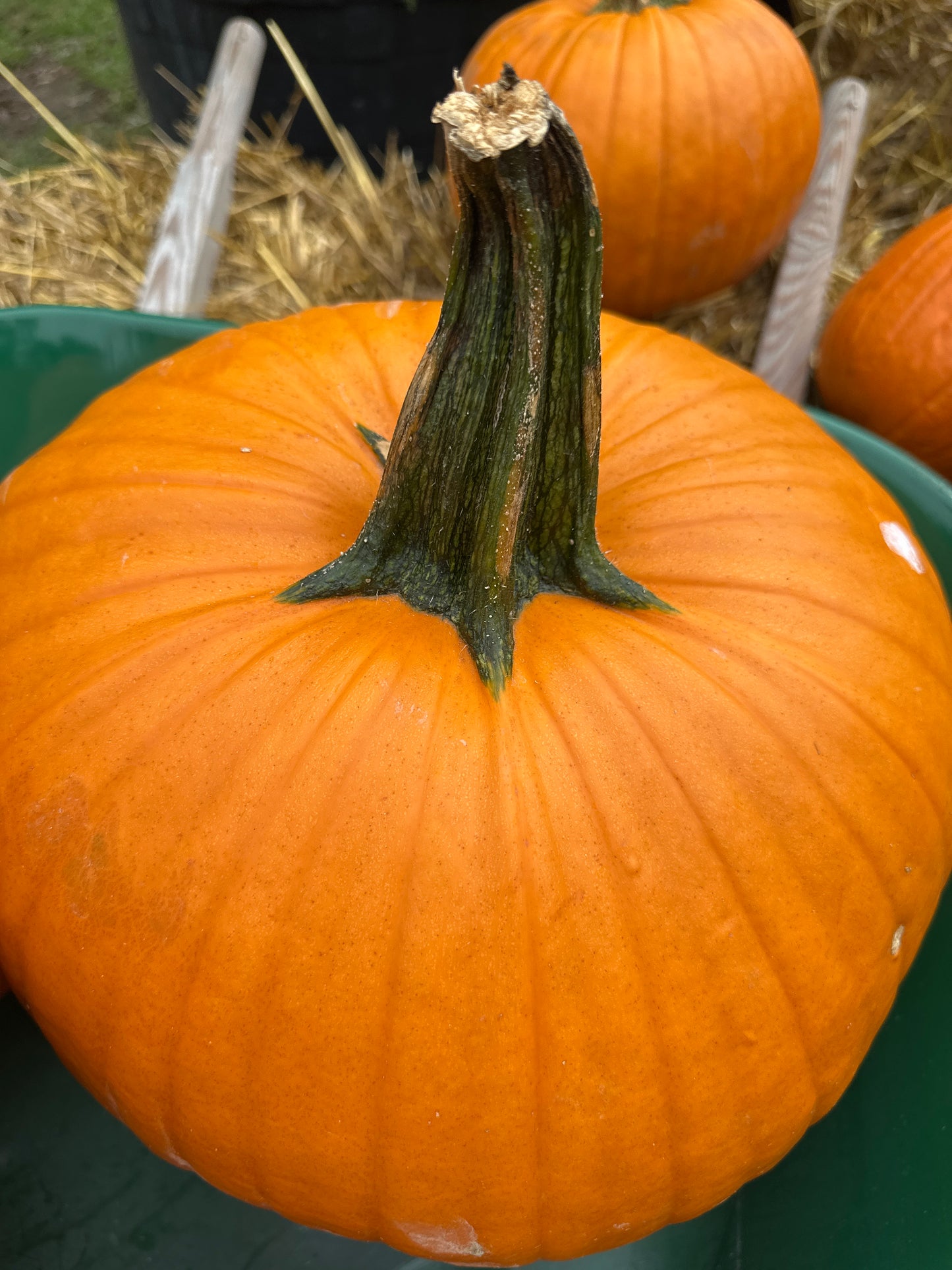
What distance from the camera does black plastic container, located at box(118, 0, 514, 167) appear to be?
8.04 feet

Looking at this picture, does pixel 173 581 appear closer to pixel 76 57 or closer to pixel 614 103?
pixel 614 103

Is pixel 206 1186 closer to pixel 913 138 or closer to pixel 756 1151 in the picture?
pixel 756 1151

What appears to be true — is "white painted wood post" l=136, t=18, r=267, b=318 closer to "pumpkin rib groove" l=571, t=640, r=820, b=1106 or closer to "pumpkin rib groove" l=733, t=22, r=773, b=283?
"pumpkin rib groove" l=733, t=22, r=773, b=283

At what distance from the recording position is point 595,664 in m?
0.73

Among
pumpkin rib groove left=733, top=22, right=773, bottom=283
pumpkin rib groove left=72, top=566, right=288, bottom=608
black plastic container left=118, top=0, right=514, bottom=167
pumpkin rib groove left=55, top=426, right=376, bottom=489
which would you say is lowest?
pumpkin rib groove left=72, top=566, right=288, bottom=608

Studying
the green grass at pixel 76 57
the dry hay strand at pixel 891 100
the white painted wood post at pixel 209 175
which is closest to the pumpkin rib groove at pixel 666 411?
the white painted wood post at pixel 209 175

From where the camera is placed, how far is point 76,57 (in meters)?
3.79

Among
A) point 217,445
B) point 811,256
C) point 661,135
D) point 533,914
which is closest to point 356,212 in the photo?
point 661,135

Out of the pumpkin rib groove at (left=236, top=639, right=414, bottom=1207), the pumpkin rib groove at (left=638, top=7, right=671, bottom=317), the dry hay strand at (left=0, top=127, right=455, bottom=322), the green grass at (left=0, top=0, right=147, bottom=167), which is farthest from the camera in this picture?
the green grass at (left=0, top=0, right=147, bottom=167)

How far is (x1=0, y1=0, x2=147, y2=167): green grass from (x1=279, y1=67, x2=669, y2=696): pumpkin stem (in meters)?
3.25

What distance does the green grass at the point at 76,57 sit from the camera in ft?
11.2

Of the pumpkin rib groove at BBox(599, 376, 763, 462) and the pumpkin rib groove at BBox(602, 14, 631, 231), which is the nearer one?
the pumpkin rib groove at BBox(599, 376, 763, 462)

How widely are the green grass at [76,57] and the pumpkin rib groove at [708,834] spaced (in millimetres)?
3380

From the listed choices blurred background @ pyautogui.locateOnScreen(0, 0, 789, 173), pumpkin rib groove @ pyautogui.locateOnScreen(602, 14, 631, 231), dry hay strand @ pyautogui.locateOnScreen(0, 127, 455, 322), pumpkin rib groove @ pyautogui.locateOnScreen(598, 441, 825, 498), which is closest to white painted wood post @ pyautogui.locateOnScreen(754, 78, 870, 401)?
pumpkin rib groove @ pyautogui.locateOnScreen(602, 14, 631, 231)
